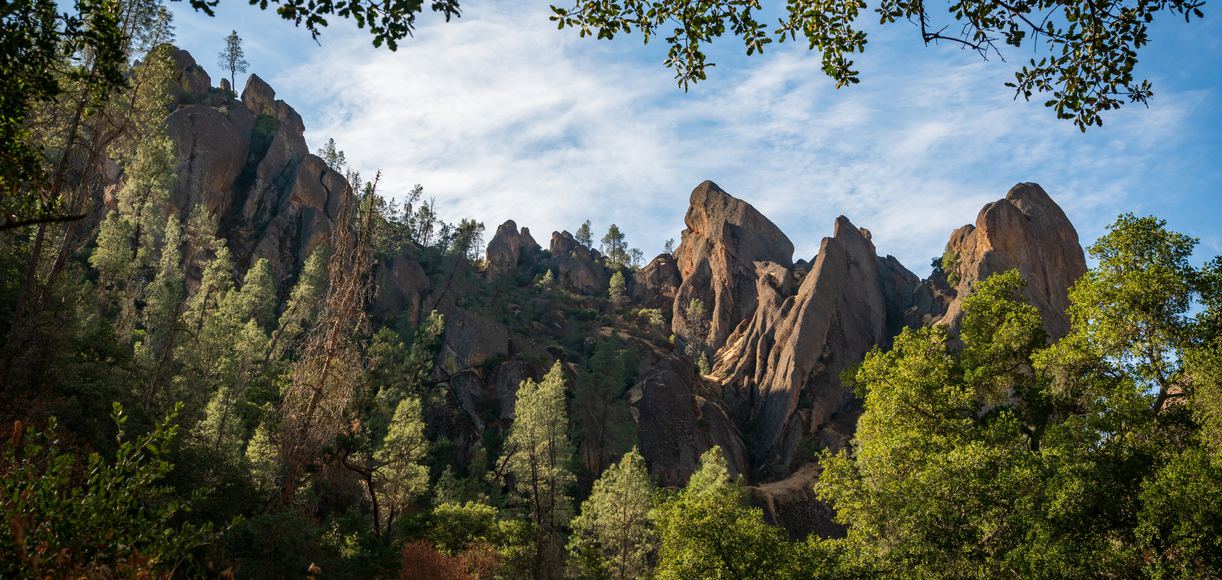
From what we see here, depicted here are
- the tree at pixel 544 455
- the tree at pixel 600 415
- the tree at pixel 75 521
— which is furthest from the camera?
the tree at pixel 600 415

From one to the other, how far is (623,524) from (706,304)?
199 feet

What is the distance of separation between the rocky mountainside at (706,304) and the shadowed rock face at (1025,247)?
0.17m

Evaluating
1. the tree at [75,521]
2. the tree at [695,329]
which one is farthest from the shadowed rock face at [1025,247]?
the tree at [75,521]

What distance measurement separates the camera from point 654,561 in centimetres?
4122

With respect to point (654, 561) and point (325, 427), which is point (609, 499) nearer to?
point (654, 561)

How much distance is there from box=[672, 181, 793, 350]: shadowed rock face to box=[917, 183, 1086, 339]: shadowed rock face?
2669cm

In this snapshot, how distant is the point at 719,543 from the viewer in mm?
20203

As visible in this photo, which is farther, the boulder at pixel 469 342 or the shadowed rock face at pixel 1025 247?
the shadowed rock face at pixel 1025 247

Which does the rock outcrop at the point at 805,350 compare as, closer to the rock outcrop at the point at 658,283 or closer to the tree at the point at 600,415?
the tree at the point at 600,415

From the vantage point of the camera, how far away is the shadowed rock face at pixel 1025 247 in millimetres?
66000

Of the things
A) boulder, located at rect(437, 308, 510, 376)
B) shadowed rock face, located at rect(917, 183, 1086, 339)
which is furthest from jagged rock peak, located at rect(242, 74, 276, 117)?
shadowed rock face, located at rect(917, 183, 1086, 339)

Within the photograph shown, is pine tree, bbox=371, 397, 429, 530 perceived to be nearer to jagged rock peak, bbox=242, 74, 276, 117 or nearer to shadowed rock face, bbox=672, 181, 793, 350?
shadowed rock face, bbox=672, 181, 793, 350

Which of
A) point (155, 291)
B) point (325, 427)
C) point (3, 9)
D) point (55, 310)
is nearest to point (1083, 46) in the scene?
point (3, 9)

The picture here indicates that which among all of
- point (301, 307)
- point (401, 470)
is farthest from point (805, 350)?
point (401, 470)
